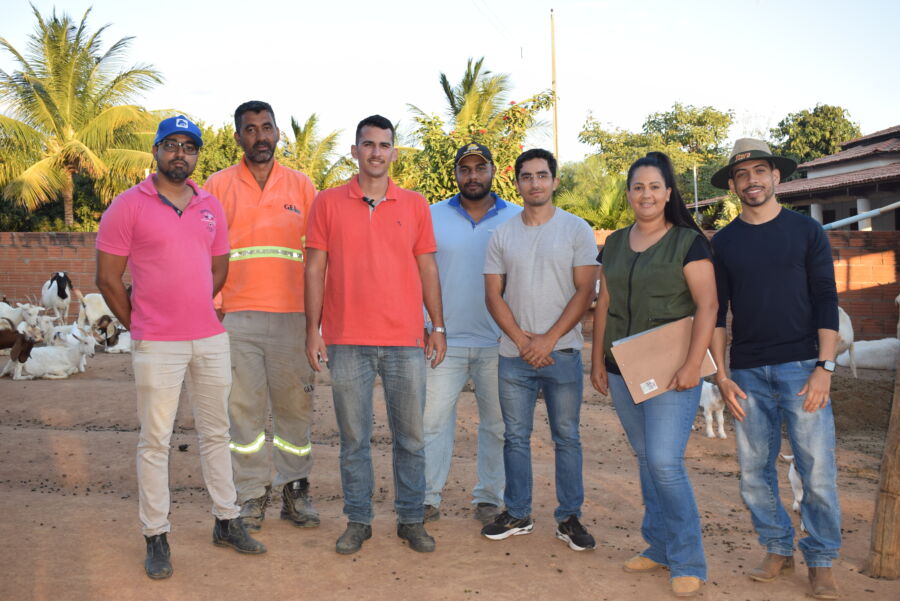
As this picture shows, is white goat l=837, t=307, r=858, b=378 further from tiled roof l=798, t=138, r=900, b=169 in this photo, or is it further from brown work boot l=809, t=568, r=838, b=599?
tiled roof l=798, t=138, r=900, b=169

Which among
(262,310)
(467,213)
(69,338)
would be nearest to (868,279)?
(467,213)

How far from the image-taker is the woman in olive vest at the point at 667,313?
3754 millimetres

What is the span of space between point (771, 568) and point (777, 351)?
3.81 ft

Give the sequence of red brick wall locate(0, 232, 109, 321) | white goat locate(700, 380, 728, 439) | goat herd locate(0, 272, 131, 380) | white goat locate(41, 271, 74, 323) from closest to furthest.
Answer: white goat locate(700, 380, 728, 439) < goat herd locate(0, 272, 131, 380) < white goat locate(41, 271, 74, 323) < red brick wall locate(0, 232, 109, 321)

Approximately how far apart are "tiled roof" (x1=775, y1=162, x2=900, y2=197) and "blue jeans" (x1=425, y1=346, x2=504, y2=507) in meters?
13.6

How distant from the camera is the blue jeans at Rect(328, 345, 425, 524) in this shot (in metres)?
4.36

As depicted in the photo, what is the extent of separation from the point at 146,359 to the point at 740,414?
→ 3.00 m

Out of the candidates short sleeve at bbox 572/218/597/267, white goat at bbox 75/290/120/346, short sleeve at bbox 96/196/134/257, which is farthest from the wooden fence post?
white goat at bbox 75/290/120/346

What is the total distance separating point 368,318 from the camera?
4.32m

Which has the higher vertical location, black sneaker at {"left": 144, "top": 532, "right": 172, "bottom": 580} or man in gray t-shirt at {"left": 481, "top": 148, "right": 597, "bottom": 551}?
man in gray t-shirt at {"left": 481, "top": 148, "right": 597, "bottom": 551}

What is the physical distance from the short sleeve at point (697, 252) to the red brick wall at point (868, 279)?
10057 mm

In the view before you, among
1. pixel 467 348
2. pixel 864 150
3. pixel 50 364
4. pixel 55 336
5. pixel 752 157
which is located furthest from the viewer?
pixel 864 150

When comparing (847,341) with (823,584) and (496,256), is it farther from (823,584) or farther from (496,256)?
(496,256)

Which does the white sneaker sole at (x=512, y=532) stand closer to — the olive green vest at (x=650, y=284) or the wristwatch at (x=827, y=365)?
the olive green vest at (x=650, y=284)
